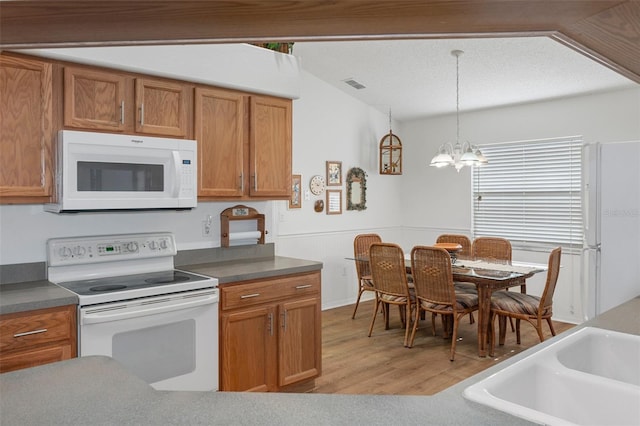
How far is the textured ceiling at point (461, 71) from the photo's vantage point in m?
4.17

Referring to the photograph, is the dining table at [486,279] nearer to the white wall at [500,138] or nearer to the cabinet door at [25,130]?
the white wall at [500,138]

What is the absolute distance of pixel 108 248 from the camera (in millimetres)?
2896

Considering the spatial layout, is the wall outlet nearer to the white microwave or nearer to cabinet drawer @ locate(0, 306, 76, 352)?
the white microwave

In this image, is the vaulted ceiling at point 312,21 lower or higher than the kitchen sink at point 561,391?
higher

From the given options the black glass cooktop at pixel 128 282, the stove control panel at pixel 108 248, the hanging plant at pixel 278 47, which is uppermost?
the hanging plant at pixel 278 47

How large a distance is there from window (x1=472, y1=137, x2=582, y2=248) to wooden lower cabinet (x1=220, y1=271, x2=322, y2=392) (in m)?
3.21

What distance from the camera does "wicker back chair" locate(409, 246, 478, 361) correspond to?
3891mm

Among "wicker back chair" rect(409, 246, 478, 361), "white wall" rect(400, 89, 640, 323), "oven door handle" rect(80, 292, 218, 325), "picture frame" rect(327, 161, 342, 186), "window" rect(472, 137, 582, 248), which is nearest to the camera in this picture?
"oven door handle" rect(80, 292, 218, 325)

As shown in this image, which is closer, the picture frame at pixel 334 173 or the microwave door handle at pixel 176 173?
the microwave door handle at pixel 176 173

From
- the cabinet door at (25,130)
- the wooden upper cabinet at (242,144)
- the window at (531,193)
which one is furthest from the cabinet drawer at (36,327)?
the window at (531,193)

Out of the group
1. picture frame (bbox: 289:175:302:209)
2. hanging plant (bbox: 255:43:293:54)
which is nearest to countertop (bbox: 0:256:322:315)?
hanging plant (bbox: 255:43:293:54)

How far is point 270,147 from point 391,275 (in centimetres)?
173

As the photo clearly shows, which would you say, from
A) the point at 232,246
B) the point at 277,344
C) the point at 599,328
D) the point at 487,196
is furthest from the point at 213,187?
the point at 487,196

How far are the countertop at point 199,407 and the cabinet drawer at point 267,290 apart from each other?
1.66 meters
